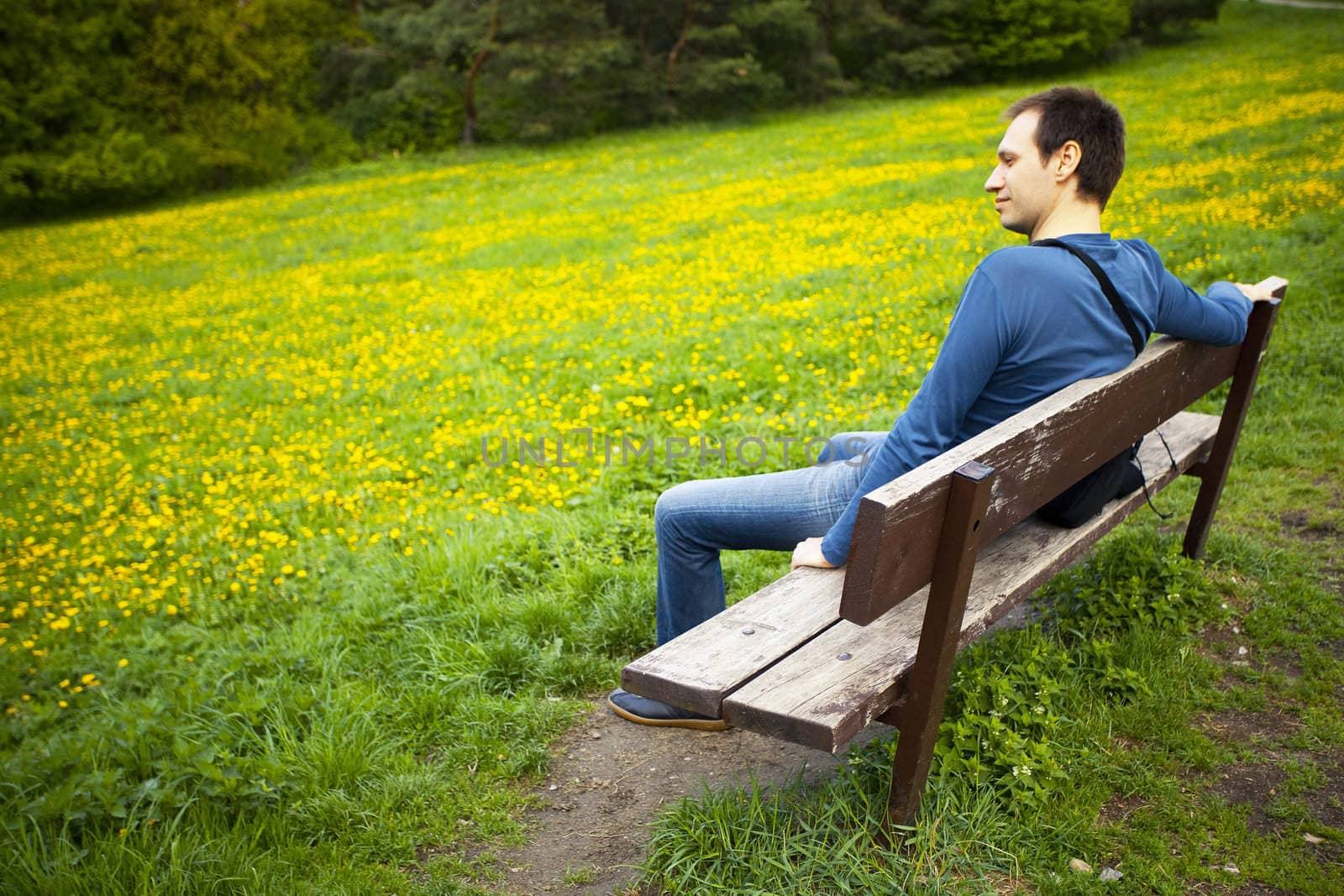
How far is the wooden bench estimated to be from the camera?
6.15 feet

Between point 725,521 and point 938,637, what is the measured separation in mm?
823

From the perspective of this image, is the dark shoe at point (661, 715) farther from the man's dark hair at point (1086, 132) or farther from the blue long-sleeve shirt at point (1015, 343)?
the man's dark hair at point (1086, 132)

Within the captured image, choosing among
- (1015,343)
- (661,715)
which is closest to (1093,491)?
(1015,343)

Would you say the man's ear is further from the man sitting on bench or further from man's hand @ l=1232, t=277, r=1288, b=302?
man's hand @ l=1232, t=277, r=1288, b=302

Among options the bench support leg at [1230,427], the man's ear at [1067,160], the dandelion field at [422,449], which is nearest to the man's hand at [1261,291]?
the bench support leg at [1230,427]

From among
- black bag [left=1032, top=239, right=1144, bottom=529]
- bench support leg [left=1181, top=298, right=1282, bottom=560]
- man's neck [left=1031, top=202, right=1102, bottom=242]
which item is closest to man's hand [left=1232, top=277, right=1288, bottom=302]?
bench support leg [left=1181, top=298, right=1282, bottom=560]

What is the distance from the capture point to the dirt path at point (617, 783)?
259 centimetres

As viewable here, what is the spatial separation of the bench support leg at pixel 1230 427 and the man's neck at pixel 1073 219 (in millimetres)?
1073

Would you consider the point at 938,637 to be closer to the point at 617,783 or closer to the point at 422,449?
the point at 617,783

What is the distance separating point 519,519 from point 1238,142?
446 inches

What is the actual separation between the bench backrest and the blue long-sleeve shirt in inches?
3.9

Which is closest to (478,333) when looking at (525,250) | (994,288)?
(525,250)

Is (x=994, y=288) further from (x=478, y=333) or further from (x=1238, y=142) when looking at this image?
(x=1238, y=142)

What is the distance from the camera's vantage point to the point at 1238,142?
1173cm
